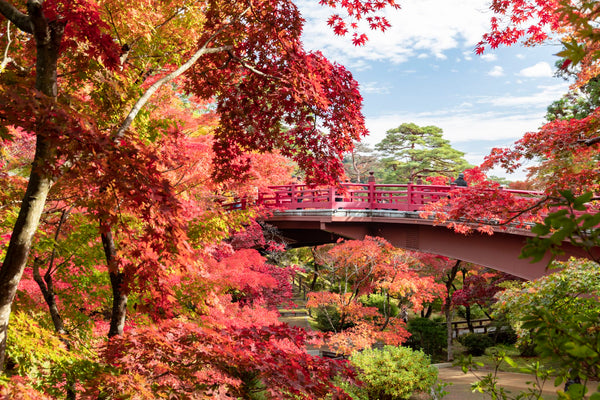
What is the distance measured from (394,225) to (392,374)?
5.97 m

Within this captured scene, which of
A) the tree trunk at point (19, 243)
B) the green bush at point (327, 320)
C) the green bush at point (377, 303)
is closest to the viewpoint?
the tree trunk at point (19, 243)

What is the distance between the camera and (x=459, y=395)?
11281 mm

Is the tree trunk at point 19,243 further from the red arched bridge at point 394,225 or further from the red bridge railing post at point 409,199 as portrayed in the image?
the red bridge railing post at point 409,199

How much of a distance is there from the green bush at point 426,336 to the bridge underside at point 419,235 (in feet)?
17.7

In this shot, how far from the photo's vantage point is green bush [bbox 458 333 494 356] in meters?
17.7

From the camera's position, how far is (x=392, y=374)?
9609 millimetres

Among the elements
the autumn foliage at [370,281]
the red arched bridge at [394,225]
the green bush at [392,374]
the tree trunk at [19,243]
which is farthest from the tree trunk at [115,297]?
the autumn foliage at [370,281]

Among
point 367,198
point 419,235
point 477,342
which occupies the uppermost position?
point 367,198

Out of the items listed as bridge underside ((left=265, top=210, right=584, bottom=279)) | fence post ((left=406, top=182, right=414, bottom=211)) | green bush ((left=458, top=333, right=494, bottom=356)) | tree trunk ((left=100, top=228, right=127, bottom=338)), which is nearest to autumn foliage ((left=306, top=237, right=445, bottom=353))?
bridge underside ((left=265, top=210, right=584, bottom=279))

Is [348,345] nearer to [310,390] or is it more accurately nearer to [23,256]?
[310,390]

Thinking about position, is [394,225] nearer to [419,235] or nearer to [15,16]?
[419,235]

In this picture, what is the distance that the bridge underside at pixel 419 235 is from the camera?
10547 millimetres

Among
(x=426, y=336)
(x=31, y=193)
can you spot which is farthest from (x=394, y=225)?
(x=31, y=193)

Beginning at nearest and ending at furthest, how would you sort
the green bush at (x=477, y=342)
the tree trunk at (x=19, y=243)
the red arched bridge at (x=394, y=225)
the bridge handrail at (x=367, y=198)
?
the tree trunk at (x=19, y=243)
the red arched bridge at (x=394, y=225)
the bridge handrail at (x=367, y=198)
the green bush at (x=477, y=342)
